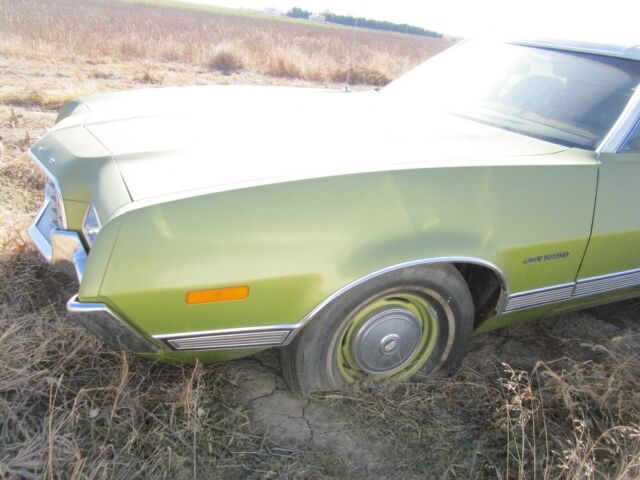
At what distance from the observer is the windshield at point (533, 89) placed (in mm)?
2256

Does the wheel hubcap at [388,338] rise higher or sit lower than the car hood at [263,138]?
lower

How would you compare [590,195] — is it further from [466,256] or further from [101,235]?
[101,235]

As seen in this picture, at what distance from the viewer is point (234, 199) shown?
151cm

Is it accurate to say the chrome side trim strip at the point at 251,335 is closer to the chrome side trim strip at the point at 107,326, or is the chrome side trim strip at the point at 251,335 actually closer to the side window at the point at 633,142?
the chrome side trim strip at the point at 107,326

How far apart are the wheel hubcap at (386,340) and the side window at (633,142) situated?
1.19m

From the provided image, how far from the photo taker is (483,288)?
78.0 inches

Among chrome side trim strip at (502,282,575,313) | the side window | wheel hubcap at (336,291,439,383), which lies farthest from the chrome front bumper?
the side window

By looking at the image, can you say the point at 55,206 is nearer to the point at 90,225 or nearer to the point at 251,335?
the point at 90,225

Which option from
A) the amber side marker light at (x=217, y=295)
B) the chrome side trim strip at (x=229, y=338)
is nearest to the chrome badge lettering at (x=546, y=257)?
the chrome side trim strip at (x=229, y=338)

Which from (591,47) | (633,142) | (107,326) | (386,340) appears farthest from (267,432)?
(591,47)

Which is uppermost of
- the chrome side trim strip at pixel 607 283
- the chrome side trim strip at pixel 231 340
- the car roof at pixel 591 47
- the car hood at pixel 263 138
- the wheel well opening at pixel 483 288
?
the car roof at pixel 591 47

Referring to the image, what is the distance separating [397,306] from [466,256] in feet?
1.03

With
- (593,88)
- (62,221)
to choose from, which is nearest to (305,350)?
(62,221)

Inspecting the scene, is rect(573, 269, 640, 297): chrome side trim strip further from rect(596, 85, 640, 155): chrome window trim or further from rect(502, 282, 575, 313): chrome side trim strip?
rect(596, 85, 640, 155): chrome window trim
